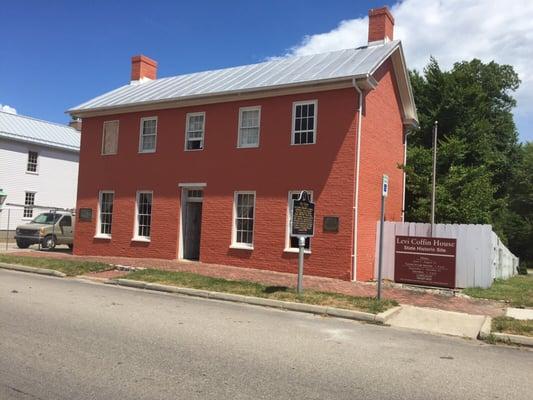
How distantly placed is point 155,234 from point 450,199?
11478mm

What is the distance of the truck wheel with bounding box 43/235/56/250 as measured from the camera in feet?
85.3

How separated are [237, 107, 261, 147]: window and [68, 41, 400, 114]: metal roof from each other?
0.81m

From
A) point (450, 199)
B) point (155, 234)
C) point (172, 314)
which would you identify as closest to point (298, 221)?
point (172, 314)

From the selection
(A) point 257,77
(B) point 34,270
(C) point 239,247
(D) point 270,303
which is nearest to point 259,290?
(D) point 270,303

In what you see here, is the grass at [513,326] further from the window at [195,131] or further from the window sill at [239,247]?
the window at [195,131]

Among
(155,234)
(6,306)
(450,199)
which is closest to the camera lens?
(6,306)

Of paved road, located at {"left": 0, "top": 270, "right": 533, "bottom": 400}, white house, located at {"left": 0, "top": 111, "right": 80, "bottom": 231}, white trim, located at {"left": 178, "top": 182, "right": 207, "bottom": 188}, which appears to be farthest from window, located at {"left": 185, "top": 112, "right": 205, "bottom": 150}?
white house, located at {"left": 0, "top": 111, "right": 80, "bottom": 231}

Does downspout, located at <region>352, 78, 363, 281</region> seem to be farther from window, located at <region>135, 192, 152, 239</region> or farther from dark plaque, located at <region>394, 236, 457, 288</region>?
window, located at <region>135, 192, 152, 239</region>

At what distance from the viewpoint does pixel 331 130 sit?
16.1 m

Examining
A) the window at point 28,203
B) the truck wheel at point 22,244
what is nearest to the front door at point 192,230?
the truck wheel at point 22,244

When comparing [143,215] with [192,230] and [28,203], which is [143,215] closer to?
[192,230]

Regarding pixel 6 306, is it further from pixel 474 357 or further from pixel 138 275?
pixel 474 357

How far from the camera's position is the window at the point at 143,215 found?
2003 cm

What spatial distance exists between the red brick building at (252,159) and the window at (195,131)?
0.13ft
